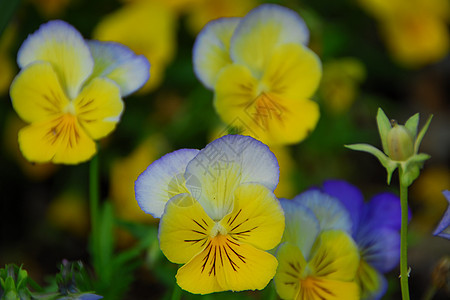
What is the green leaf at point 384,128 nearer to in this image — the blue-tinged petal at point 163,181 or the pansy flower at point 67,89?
the blue-tinged petal at point 163,181

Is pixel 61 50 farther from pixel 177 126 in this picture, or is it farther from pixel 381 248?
pixel 177 126

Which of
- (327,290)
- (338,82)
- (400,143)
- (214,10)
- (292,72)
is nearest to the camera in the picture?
(400,143)

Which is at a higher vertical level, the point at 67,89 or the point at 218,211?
the point at 67,89

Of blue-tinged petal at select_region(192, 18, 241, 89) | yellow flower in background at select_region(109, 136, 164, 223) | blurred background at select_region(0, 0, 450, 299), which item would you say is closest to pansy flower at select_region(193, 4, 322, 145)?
blue-tinged petal at select_region(192, 18, 241, 89)

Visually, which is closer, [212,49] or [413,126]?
[413,126]

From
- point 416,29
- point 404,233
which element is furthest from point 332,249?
point 416,29

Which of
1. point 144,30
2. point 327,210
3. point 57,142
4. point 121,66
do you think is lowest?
point 327,210

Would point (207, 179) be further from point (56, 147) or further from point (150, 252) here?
point (150, 252)
